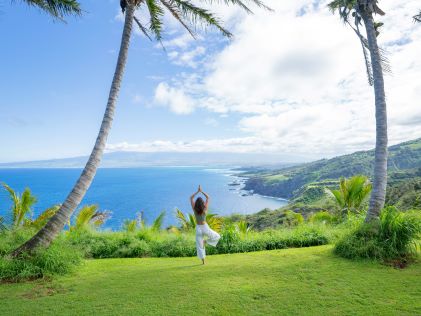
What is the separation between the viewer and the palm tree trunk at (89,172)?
704 cm

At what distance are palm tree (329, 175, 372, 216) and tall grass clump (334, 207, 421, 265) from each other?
7838 mm

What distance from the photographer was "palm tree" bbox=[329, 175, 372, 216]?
14.8m

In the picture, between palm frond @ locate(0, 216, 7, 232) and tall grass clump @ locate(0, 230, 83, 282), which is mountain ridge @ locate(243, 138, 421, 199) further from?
tall grass clump @ locate(0, 230, 83, 282)

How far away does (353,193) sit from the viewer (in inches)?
587

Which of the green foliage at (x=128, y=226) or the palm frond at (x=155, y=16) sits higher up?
the palm frond at (x=155, y=16)

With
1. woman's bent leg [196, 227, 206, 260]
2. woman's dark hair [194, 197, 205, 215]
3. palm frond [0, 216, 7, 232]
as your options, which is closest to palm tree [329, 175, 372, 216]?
woman's bent leg [196, 227, 206, 260]

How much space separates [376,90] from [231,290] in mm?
6519

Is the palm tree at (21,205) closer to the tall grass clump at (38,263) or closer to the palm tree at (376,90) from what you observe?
the tall grass clump at (38,263)

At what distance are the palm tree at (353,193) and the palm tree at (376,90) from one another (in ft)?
23.2

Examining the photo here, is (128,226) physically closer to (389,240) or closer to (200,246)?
(200,246)

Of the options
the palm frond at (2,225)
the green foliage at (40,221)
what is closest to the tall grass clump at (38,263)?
the palm frond at (2,225)

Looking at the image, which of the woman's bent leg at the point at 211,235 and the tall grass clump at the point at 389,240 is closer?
the tall grass clump at the point at 389,240

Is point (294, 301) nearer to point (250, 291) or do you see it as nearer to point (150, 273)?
point (250, 291)

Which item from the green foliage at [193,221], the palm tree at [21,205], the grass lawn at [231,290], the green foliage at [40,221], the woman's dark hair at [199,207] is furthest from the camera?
the green foliage at [193,221]
